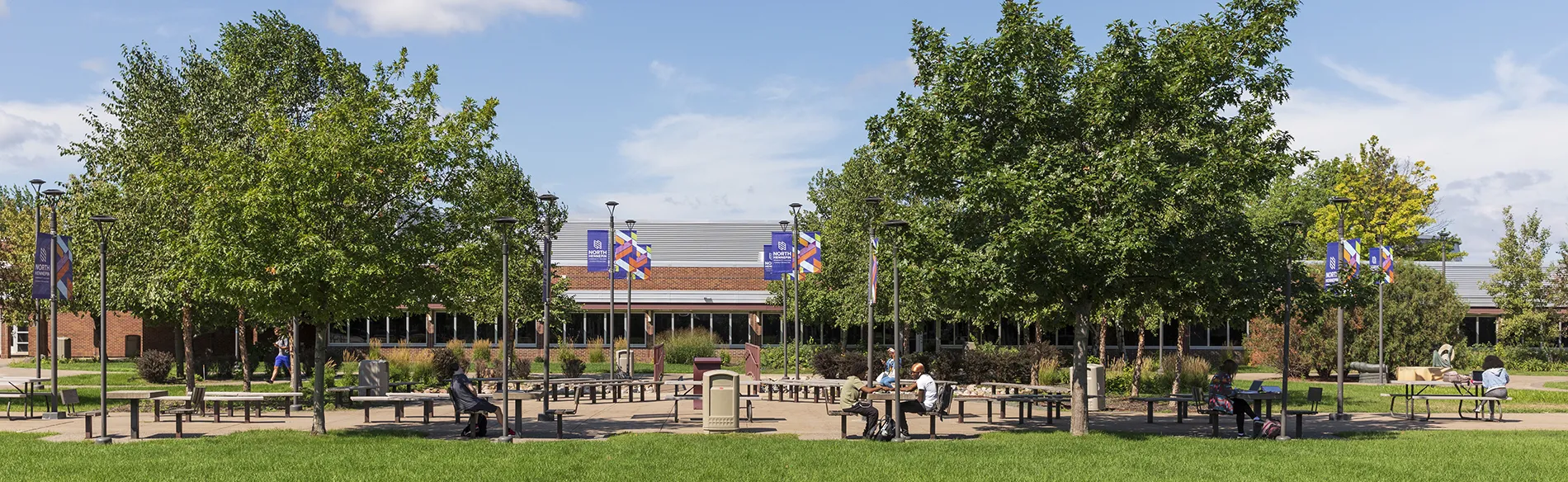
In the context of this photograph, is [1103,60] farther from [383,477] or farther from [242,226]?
[242,226]

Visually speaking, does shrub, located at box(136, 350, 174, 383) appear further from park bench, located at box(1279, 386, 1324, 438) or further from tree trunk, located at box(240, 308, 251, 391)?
park bench, located at box(1279, 386, 1324, 438)

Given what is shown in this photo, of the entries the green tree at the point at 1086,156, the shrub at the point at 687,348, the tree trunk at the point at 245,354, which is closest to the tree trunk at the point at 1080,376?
the green tree at the point at 1086,156

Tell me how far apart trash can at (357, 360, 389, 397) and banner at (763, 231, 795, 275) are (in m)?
12.7

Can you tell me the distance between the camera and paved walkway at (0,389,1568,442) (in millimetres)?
18672

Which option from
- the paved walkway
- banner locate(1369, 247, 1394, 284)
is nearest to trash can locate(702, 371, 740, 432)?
the paved walkway

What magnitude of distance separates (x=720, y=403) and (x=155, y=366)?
19.5 meters

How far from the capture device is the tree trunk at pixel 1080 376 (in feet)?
58.7

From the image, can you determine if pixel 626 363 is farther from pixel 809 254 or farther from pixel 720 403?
pixel 720 403

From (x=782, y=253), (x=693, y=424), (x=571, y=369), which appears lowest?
(x=571, y=369)

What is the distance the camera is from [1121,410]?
23547mm

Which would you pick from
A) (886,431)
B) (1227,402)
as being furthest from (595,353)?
(1227,402)

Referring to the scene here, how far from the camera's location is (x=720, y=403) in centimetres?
1852

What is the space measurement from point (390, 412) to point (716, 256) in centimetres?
3713

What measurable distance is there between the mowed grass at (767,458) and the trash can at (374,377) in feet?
15.6
